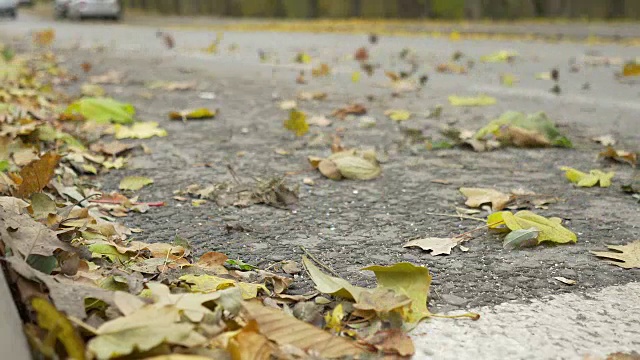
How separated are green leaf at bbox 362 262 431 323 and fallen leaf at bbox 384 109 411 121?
2259mm

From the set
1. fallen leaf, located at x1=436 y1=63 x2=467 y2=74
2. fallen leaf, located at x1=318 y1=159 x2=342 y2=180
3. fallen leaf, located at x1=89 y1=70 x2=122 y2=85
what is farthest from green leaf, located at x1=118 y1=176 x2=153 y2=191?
fallen leaf, located at x1=436 y1=63 x2=467 y2=74

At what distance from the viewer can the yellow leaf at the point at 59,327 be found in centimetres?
99

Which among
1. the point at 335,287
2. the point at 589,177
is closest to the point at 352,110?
the point at 589,177

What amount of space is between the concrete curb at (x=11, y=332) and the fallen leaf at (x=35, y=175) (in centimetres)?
83

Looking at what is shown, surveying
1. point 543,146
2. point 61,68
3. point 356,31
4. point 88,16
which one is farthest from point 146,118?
point 88,16

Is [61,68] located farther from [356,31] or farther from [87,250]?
[356,31]

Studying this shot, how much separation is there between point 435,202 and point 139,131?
4.96 ft

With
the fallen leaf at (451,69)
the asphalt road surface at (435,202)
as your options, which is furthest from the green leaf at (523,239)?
the fallen leaf at (451,69)

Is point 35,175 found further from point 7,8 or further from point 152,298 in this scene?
point 7,8

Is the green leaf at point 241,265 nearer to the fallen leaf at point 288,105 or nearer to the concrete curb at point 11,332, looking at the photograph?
the concrete curb at point 11,332

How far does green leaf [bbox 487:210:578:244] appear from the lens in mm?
1789

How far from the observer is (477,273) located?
1586mm

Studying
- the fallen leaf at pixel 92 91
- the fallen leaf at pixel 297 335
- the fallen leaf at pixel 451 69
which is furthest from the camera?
the fallen leaf at pixel 451 69

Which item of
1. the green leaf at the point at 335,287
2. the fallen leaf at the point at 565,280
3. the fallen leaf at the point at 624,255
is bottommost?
the fallen leaf at the point at 624,255
